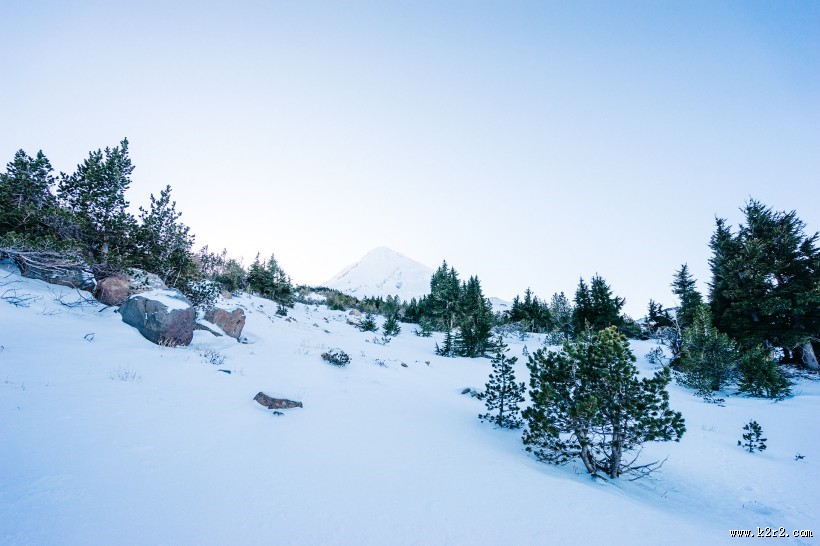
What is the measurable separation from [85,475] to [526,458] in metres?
6.25

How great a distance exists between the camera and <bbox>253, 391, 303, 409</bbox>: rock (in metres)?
6.22

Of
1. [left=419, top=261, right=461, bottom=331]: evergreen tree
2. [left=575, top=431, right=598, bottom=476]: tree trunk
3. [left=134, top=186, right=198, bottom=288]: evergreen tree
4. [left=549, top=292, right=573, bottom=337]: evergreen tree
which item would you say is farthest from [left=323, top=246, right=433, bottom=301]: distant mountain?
[left=575, top=431, right=598, bottom=476]: tree trunk

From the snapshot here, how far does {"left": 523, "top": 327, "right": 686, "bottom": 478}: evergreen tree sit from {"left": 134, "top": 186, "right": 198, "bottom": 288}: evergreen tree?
1608 cm

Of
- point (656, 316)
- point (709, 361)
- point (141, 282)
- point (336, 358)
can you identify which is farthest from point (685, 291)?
point (141, 282)

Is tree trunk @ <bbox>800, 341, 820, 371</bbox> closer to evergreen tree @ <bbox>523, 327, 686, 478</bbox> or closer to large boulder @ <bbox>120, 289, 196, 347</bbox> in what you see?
evergreen tree @ <bbox>523, 327, 686, 478</bbox>

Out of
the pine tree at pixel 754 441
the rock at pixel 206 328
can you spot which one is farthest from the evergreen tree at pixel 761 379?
the rock at pixel 206 328

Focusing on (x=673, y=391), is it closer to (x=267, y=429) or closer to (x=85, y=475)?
(x=267, y=429)

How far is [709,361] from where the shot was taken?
14953 mm

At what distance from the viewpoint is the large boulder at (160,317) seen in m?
8.91

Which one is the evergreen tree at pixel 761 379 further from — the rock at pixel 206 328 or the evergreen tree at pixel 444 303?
the evergreen tree at pixel 444 303

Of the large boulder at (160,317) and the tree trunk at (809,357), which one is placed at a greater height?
the tree trunk at (809,357)

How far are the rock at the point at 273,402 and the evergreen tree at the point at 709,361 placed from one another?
17.6m

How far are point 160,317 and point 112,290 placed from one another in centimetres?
434

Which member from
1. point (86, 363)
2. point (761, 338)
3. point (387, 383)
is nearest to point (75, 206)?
point (86, 363)
